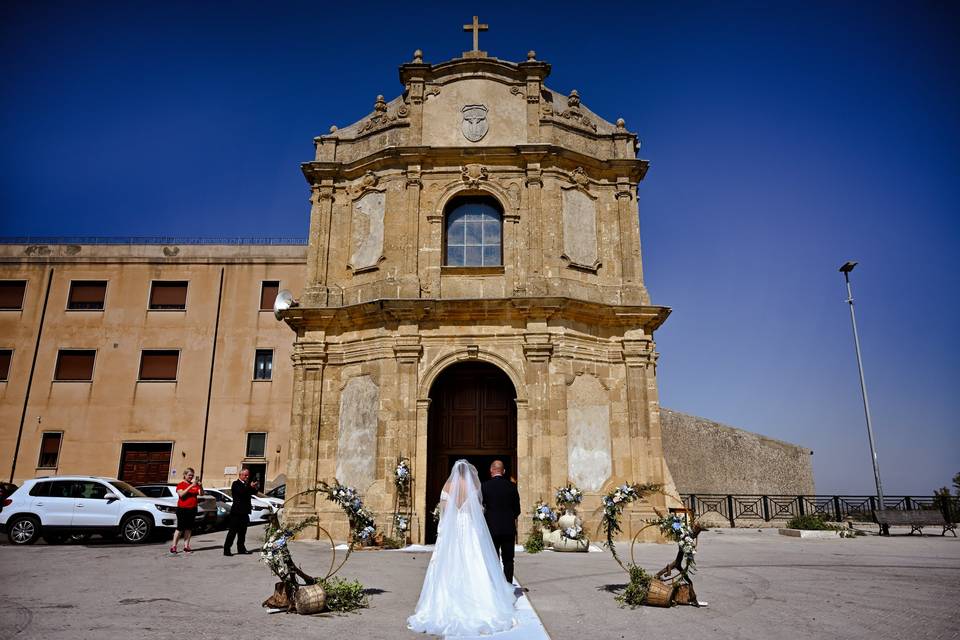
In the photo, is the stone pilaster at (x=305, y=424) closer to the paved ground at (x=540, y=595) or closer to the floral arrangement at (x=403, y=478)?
the paved ground at (x=540, y=595)

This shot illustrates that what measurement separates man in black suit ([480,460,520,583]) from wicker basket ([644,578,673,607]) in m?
1.95

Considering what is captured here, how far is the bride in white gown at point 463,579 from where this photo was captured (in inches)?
272

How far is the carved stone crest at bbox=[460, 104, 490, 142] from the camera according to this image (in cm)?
1742

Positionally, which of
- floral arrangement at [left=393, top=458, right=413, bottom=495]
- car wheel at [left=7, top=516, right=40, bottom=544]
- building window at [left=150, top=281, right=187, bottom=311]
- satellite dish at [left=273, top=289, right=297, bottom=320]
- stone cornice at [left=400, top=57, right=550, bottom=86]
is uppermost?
stone cornice at [left=400, top=57, right=550, bottom=86]

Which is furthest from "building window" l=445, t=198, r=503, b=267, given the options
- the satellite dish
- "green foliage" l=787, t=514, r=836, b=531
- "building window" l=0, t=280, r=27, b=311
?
"building window" l=0, t=280, r=27, b=311

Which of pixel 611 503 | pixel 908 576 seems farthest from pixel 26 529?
pixel 908 576

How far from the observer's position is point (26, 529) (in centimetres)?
1515

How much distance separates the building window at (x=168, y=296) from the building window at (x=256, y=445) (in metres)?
7.00

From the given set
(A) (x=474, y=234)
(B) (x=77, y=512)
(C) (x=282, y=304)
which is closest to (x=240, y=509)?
(B) (x=77, y=512)

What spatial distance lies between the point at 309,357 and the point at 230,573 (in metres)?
6.76

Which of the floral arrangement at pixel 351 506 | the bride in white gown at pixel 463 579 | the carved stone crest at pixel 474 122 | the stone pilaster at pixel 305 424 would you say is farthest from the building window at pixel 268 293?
the bride in white gown at pixel 463 579

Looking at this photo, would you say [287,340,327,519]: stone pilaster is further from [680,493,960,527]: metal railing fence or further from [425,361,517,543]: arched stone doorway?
[680,493,960,527]: metal railing fence

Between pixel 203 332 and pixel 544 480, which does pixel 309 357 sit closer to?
pixel 544 480

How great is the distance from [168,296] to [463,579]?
1044 inches
